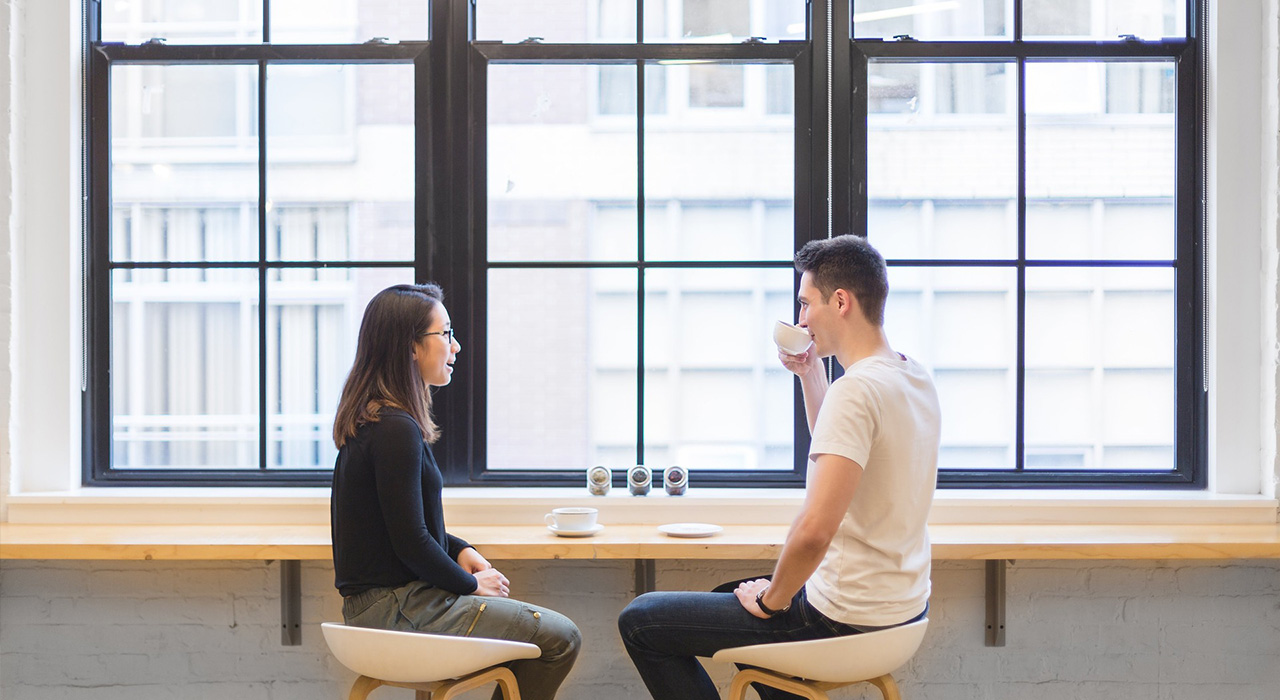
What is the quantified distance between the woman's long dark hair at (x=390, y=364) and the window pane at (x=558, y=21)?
114 cm

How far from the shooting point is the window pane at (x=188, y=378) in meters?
3.18

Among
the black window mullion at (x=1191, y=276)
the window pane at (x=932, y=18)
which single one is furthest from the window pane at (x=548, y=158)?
the black window mullion at (x=1191, y=276)

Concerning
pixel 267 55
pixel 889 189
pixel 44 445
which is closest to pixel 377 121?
pixel 267 55

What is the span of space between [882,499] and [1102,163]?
1.70m

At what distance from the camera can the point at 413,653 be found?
82.9 inches

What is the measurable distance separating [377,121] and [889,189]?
167cm

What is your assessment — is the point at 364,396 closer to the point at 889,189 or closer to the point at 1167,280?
the point at 889,189

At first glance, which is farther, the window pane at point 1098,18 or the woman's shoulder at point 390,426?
the window pane at point 1098,18

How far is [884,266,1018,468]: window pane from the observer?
3135 millimetres

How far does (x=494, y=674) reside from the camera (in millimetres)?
2232

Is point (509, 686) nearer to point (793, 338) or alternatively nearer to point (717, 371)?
point (793, 338)

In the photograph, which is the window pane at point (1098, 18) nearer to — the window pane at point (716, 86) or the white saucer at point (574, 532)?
the window pane at point (716, 86)

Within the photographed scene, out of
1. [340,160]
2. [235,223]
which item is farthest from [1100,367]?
[235,223]

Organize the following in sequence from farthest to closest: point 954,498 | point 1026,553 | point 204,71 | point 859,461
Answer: point 204,71 < point 954,498 < point 1026,553 < point 859,461
